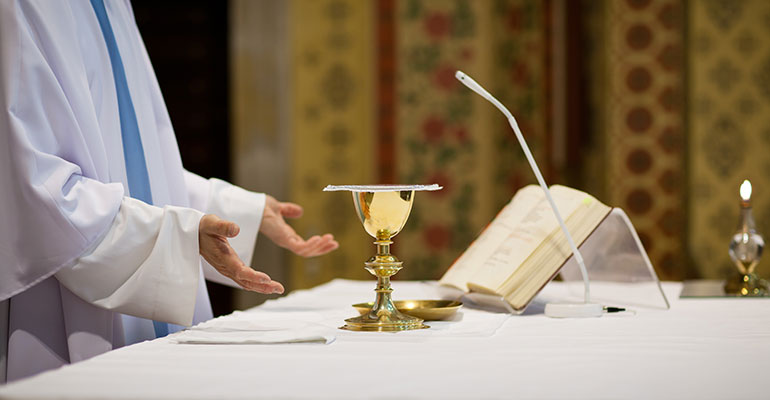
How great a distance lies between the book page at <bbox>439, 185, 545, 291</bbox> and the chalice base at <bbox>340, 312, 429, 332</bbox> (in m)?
0.35

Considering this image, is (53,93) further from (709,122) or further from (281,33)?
(709,122)

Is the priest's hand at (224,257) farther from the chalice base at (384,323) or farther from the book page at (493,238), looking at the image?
the book page at (493,238)

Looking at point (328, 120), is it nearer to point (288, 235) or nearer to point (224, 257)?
point (288, 235)

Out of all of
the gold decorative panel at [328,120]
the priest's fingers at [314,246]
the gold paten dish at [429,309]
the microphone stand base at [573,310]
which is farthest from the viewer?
the gold decorative panel at [328,120]

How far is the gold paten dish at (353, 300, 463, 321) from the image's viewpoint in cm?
162

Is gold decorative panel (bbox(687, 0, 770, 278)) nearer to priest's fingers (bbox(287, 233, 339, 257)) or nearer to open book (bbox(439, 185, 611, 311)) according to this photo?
open book (bbox(439, 185, 611, 311))

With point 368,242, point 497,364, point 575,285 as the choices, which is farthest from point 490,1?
point 497,364

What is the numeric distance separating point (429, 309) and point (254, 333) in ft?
1.10

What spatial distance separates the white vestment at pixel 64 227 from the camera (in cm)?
148

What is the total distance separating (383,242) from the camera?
1.56 meters

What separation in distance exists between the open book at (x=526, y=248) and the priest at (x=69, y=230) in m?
0.50

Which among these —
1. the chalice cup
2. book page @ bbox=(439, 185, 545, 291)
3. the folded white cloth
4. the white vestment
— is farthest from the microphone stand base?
the white vestment

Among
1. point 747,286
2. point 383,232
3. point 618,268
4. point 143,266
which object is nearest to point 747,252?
point 747,286

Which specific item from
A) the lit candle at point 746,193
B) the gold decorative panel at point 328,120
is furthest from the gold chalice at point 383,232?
the gold decorative panel at point 328,120
